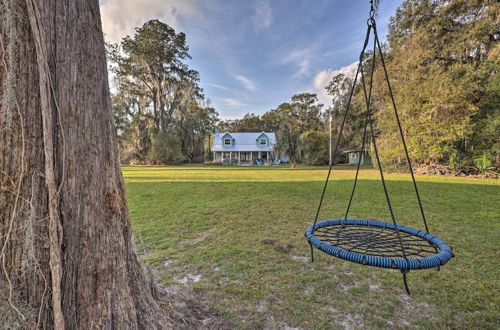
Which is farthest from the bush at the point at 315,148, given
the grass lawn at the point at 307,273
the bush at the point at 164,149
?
the grass lawn at the point at 307,273

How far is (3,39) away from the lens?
94 centimetres

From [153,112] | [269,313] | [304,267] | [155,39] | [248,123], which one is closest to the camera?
[269,313]

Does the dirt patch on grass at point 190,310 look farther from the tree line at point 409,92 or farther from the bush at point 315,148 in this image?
the bush at point 315,148

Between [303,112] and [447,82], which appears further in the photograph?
[303,112]

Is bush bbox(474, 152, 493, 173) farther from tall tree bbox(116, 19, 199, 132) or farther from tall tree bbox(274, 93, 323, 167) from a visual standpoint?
tall tree bbox(116, 19, 199, 132)

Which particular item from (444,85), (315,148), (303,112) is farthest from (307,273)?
(303,112)

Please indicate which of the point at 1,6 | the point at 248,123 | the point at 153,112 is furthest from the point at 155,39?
A: the point at 1,6

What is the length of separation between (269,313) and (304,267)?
31.4 inches

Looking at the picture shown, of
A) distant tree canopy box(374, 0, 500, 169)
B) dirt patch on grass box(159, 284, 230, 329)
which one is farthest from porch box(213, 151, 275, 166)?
dirt patch on grass box(159, 284, 230, 329)

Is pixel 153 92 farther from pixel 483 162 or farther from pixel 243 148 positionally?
pixel 483 162

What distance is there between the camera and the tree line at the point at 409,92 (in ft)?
29.9

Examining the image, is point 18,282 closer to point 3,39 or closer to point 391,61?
point 3,39

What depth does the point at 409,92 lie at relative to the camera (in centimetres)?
1081

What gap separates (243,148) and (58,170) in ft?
81.7
